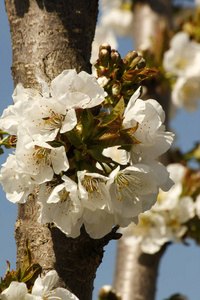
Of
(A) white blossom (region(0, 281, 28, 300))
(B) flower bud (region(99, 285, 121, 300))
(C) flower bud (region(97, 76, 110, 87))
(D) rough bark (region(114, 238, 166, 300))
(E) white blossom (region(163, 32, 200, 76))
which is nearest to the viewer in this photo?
(A) white blossom (region(0, 281, 28, 300))

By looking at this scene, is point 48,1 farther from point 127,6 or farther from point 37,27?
point 127,6

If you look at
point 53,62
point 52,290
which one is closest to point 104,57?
point 53,62

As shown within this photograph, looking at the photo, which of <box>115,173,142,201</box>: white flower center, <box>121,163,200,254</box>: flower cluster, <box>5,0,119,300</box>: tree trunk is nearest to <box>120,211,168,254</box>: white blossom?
<box>121,163,200,254</box>: flower cluster

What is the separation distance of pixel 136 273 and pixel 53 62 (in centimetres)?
155

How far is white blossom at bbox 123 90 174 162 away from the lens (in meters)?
0.77

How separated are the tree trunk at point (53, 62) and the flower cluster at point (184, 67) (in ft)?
5.05

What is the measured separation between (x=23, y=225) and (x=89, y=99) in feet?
1.10

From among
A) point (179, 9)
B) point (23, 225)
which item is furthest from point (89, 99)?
point (179, 9)

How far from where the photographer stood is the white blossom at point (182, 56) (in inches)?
103

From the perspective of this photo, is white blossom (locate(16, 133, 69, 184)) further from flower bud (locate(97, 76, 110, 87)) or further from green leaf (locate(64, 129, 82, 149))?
flower bud (locate(97, 76, 110, 87))

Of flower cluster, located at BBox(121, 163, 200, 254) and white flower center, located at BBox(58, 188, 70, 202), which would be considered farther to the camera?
flower cluster, located at BBox(121, 163, 200, 254)

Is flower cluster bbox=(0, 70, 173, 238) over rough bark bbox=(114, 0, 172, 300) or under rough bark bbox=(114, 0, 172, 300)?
over

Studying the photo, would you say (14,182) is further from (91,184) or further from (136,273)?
(136,273)

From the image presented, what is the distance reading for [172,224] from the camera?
2268 mm
